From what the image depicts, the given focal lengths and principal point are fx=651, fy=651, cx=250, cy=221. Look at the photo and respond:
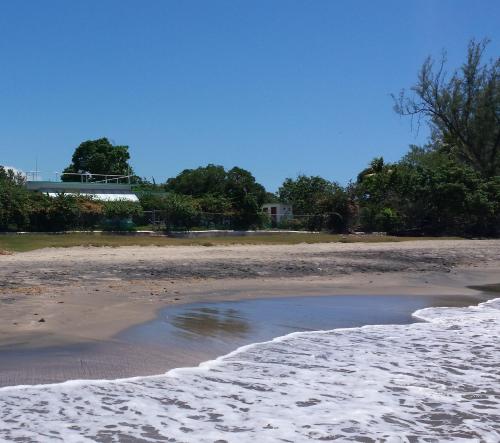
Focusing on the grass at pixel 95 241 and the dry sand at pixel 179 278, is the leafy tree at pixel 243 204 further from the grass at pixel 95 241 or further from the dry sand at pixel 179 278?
the dry sand at pixel 179 278

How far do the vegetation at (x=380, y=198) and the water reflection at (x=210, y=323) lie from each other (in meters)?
21.2

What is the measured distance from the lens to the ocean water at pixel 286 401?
17.5 feet

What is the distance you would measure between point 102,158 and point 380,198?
3783 cm

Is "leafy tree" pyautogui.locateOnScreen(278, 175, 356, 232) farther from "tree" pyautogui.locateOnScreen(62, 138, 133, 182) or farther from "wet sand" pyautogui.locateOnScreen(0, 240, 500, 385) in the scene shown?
"tree" pyautogui.locateOnScreen(62, 138, 133, 182)

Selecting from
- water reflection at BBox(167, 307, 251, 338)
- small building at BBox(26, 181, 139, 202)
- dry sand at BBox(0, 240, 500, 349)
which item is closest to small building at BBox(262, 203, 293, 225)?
small building at BBox(26, 181, 139, 202)

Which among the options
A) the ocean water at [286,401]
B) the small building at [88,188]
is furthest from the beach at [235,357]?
the small building at [88,188]

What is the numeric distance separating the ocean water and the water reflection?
110 centimetres

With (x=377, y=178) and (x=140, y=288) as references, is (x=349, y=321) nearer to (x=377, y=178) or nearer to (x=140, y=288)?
(x=140, y=288)

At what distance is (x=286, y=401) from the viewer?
246 inches

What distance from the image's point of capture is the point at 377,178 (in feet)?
139

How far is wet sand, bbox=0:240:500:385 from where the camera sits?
26.1ft

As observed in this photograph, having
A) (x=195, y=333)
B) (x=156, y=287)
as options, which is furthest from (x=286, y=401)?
(x=156, y=287)

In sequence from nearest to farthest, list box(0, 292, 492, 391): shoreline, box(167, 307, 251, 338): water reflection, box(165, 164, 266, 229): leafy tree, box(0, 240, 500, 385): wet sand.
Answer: box(0, 292, 492, 391): shoreline < box(0, 240, 500, 385): wet sand < box(167, 307, 251, 338): water reflection < box(165, 164, 266, 229): leafy tree

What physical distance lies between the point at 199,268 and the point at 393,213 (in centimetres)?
2329
